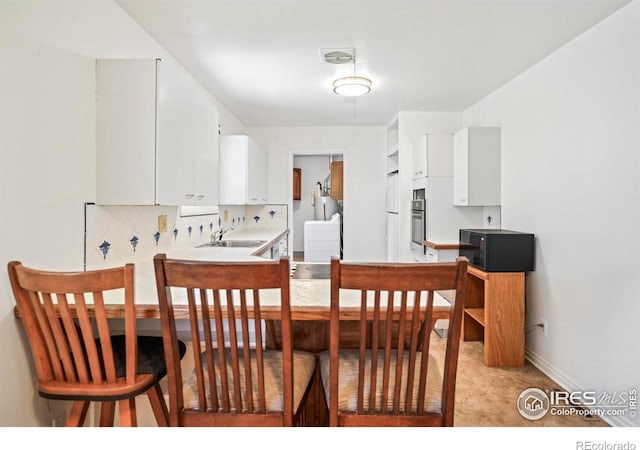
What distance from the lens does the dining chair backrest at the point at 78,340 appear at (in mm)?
1157

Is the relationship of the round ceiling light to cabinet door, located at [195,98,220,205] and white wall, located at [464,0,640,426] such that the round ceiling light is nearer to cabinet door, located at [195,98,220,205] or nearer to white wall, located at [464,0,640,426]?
cabinet door, located at [195,98,220,205]

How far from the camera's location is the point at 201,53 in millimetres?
2832

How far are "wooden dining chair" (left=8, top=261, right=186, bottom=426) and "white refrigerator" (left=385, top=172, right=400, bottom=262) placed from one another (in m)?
3.90

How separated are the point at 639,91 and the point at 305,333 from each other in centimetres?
215

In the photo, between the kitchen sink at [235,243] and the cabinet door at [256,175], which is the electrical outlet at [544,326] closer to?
the kitchen sink at [235,243]

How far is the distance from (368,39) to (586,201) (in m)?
1.76

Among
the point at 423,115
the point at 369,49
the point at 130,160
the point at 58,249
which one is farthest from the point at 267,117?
the point at 58,249

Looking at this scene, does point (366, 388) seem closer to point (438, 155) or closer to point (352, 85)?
point (352, 85)

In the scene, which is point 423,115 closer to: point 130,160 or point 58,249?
point 130,160

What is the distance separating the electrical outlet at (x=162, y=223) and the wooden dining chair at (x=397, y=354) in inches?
74.8

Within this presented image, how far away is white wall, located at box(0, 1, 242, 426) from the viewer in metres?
1.42

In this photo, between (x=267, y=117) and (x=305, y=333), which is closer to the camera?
(x=305, y=333)

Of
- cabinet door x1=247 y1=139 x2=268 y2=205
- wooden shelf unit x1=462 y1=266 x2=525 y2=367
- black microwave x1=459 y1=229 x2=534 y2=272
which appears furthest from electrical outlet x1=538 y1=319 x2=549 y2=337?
cabinet door x1=247 y1=139 x2=268 y2=205

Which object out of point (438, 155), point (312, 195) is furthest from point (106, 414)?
point (312, 195)
